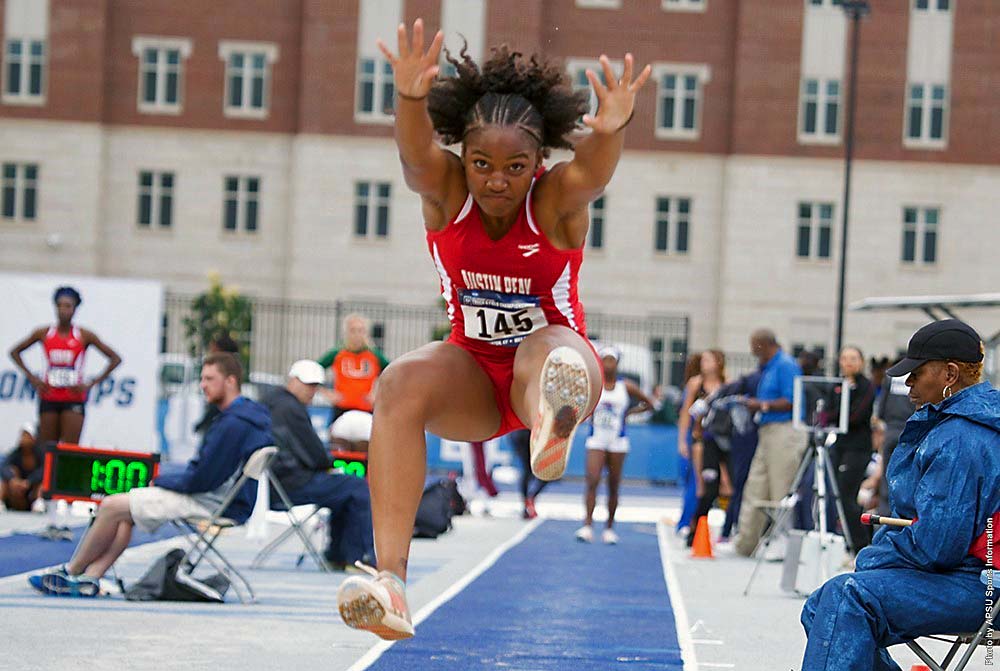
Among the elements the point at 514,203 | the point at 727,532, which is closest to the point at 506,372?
the point at 514,203

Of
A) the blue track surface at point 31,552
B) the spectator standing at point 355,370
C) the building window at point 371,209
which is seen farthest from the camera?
the building window at point 371,209

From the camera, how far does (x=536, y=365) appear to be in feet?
18.2

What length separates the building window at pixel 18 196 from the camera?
4344 centimetres

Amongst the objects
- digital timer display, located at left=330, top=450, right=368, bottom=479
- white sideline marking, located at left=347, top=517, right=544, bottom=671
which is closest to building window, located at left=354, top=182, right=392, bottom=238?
white sideline marking, located at left=347, top=517, right=544, bottom=671

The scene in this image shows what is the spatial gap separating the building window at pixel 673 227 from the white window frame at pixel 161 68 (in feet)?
43.5

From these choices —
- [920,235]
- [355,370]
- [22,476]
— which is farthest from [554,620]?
[920,235]

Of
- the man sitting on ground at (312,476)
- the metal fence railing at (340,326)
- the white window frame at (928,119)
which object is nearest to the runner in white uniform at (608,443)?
the man sitting on ground at (312,476)

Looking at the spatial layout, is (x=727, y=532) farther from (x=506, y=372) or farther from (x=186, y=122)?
(x=186, y=122)

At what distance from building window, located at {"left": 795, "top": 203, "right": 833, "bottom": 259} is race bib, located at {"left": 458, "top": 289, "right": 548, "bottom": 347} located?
3775 cm

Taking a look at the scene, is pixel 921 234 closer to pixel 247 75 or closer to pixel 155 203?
pixel 247 75

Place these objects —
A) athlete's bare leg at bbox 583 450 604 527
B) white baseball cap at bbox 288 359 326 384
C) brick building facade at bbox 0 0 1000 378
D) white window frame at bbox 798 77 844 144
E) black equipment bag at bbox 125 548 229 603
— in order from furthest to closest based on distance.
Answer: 1. white window frame at bbox 798 77 844 144
2. brick building facade at bbox 0 0 1000 378
3. athlete's bare leg at bbox 583 450 604 527
4. white baseball cap at bbox 288 359 326 384
5. black equipment bag at bbox 125 548 229 603

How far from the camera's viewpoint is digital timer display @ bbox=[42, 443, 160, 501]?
11703mm

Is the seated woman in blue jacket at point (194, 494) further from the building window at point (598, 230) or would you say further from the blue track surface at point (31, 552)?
the building window at point (598, 230)

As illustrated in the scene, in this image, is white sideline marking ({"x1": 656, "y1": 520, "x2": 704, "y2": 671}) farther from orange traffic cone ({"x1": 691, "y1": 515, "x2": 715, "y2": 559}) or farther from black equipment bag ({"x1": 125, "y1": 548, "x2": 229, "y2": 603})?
black equipment bag ({"x1": 125, "y1": 548, "x2": 229, "y2": 603})
